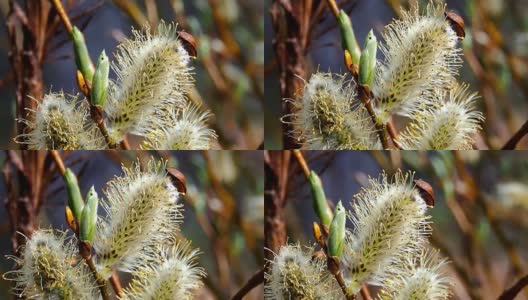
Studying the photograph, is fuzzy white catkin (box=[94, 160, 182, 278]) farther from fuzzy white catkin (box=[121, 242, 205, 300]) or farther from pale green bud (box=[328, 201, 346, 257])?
pale green bud (box=[328, 201, 346, 257])

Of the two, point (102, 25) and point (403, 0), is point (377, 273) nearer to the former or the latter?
point (403, 0)

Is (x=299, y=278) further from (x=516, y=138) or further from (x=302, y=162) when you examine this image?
(x=516, y=138)

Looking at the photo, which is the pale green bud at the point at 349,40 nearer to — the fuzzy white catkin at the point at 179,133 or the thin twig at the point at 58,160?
the fuzzy white catkin at the point at 179,133

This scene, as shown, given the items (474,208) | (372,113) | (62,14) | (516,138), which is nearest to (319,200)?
(372,113)

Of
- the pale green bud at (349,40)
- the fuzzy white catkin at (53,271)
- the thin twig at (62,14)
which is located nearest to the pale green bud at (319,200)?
the pale green bud at (349,40)

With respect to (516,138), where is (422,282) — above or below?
below

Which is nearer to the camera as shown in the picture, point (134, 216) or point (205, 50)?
point (134, 216)

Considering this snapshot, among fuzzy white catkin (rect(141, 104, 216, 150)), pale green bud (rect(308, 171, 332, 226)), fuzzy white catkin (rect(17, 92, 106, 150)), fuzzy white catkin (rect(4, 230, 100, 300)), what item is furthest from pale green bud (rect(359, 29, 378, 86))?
fuzzy white catkin (rect(4, 230, 100, 300))

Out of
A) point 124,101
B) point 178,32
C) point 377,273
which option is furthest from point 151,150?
point 377,273
